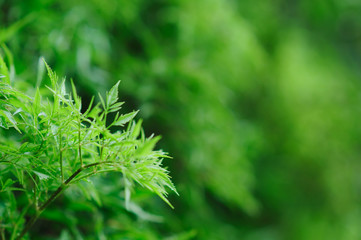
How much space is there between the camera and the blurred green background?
0.78 meters

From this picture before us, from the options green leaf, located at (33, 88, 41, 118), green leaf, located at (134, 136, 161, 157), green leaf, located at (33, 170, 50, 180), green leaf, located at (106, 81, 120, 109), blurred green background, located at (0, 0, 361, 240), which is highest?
blurred green background, located at (0, 0, 361, 240)

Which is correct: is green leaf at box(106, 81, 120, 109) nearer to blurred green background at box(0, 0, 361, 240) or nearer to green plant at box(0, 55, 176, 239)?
green plant at box(0, 55, 176, 239)

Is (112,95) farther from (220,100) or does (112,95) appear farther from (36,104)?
(220,100)

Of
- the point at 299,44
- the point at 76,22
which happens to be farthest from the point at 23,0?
the point at 299,44

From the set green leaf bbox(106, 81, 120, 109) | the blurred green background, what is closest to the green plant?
green leaf bbox(106, 81, 120, 109)

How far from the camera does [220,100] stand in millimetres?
1047

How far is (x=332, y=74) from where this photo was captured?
1.74 meters

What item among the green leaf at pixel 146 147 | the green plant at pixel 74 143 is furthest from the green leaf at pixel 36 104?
the green leaf at pixel 146 147

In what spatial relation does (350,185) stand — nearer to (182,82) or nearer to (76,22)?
(182,82)

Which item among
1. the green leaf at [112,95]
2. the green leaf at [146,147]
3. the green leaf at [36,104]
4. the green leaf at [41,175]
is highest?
the green leaf at [112,95]

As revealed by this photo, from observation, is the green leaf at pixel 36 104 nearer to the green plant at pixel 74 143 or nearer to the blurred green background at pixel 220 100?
the green plant at pixel 74 143

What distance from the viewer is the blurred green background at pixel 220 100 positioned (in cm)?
78

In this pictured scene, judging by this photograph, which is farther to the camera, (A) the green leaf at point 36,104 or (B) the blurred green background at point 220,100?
(B) the blurred green background at point 220,100

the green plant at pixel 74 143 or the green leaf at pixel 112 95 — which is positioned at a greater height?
the green leaf at pixel 112 95
